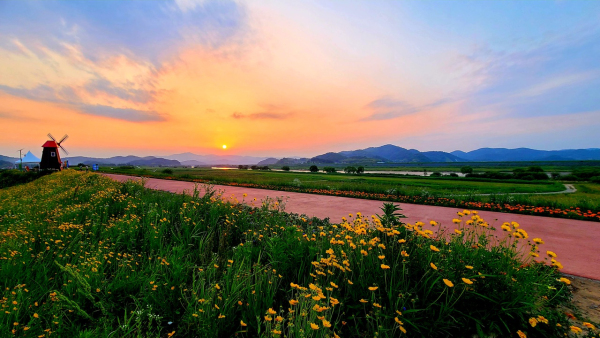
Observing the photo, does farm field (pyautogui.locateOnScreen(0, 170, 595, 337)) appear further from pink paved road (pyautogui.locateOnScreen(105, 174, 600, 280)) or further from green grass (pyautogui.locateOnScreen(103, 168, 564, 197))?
green grass (pyautogui.locateOnScreen(103, 168, 564, 197))

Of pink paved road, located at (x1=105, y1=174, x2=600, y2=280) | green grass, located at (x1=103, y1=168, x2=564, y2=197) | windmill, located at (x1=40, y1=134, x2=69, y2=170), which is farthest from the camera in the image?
windmill, located at (x1=40, y1=134, x2=69, y2=170)

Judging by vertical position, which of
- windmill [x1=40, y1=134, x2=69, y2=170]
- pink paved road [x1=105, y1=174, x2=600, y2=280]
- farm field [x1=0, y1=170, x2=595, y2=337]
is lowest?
pink paved road [x1=105, y1=174, x2=600, y2=280]

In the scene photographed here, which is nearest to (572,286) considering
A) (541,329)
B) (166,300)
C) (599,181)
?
(541,329)

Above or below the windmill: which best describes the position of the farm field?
below

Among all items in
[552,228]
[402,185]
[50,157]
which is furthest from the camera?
[50,157]

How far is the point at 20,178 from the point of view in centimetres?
2800

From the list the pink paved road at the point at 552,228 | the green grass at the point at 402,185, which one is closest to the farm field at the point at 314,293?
the pink paved road at the point at 552,228

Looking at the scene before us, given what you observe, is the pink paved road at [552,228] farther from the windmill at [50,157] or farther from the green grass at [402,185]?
the windmill at [50,157]

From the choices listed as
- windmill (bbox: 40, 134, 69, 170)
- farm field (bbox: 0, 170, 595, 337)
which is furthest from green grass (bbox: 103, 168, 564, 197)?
windmill (bbox: 40, 134, 69, 170)

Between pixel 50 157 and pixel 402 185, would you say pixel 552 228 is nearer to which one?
pixel 402 185

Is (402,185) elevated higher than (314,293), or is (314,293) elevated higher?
(314,293)

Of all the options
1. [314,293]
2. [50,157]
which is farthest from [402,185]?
[50,157]

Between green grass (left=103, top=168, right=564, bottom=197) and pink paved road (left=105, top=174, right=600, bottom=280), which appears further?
green grass (left=103, top=168, right=564, bottom=197)

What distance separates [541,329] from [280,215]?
4155 mm
